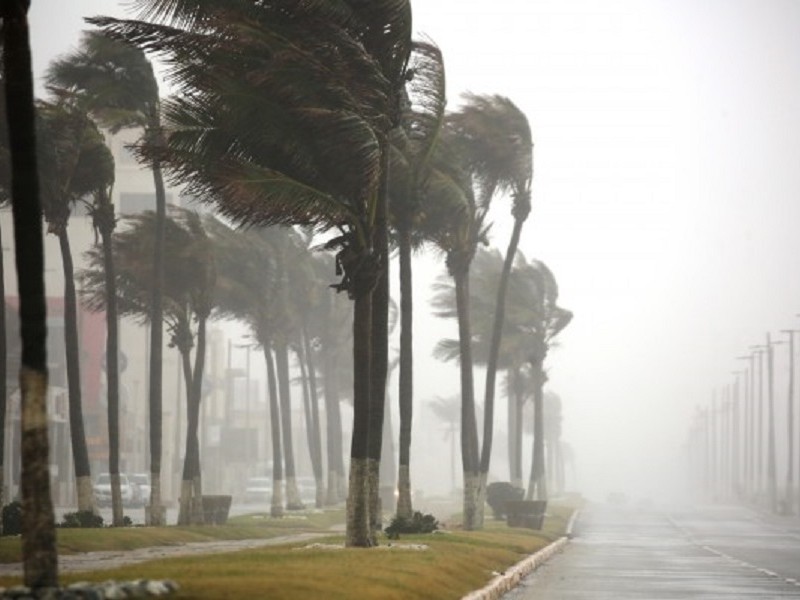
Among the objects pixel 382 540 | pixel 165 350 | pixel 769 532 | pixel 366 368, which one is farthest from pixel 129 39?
pixel 165 350

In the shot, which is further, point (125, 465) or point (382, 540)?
point (125, 465)

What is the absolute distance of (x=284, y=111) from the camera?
30297 millimetres

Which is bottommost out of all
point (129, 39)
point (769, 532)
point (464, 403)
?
point (769, 532)

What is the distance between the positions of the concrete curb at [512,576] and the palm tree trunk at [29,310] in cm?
940

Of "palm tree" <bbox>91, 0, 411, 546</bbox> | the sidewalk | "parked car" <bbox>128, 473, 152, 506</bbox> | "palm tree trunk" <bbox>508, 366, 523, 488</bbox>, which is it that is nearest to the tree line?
"palm tree" <bbox>91, 0, 411, 546</bbox>

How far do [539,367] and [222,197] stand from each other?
54766 millimetres

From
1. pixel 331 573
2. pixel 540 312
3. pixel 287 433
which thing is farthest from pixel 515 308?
pixel 331 573

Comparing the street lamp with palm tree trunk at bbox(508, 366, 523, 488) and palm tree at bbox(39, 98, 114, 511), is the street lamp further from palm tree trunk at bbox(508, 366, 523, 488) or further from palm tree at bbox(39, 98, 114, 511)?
palm tree at bbox(39, 98, 114, 511)

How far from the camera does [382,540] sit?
122ft

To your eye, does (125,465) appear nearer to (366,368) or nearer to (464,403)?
(464,403)

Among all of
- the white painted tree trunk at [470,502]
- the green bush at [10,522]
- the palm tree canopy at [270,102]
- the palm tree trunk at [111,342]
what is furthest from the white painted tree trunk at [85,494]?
the palm tree canopy at [270,102]

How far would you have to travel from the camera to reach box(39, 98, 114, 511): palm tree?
1683 inches

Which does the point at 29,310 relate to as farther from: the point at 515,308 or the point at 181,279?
the point at 515,308

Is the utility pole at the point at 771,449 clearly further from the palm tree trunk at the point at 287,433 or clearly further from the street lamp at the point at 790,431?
the palm tree trunk at the point at 287,433
